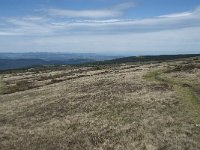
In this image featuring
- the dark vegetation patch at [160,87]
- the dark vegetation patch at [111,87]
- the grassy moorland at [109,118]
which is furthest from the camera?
the dark vegetation patch at [111,87]

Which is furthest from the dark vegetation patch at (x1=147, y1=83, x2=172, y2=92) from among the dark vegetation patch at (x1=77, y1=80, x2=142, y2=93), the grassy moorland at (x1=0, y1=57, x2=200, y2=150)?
the dark vegetation patch at (x1=77, y1=80, x2=142, y2=93)

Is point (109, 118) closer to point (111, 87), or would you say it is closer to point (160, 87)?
point (160, 87)

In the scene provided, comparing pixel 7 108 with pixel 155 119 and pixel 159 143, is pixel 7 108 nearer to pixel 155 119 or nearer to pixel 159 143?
pixel 155 119

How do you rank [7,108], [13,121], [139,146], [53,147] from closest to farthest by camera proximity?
[139,146], [53,147], [13,121], [7,108]

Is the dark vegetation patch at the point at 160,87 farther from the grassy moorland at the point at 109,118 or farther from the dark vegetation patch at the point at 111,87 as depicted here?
the dark vegetation patch at the point at 111,87

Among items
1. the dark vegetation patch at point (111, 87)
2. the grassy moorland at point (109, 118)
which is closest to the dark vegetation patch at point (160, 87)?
the grassy moorland at point (109, 118)

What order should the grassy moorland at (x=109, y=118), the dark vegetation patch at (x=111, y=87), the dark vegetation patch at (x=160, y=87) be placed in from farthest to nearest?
the dark vegetation patch at (x=111, y=87)
the dark vegetation patch at (x=160, y=87)
the grassy moorland at (x=109, y=118)

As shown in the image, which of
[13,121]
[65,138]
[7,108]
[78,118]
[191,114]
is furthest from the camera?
[7,108]

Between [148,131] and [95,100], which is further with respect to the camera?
[95,100]

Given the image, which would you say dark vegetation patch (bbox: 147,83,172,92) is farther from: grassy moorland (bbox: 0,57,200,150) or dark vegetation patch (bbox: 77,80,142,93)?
dark vegetation patch (bbox: 77,80,142,93)

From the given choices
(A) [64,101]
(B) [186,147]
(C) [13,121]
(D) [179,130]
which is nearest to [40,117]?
(C) [13,121]

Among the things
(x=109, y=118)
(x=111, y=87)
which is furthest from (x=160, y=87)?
(x=109, y=118)

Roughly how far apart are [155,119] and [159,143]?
7084mm

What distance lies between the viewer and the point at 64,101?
50.3 meters
